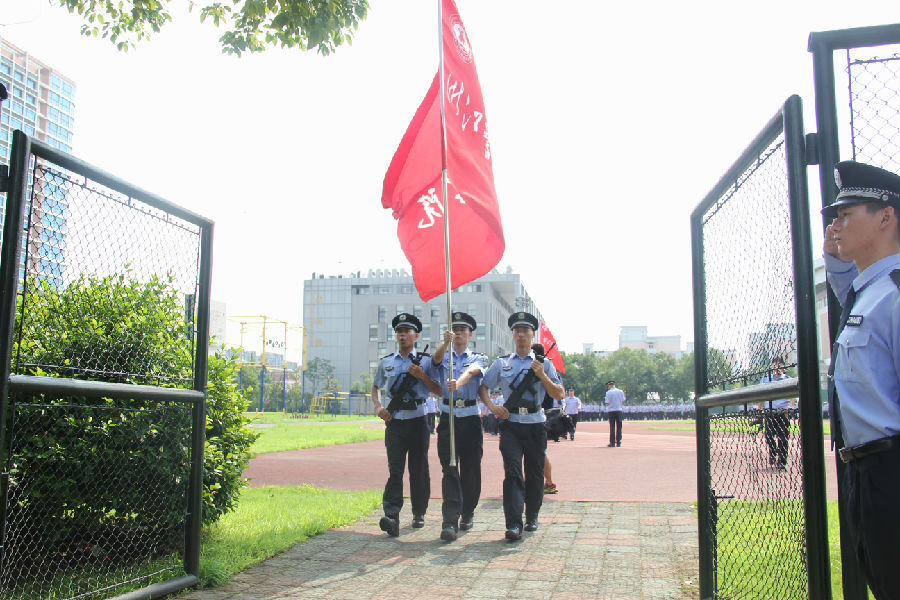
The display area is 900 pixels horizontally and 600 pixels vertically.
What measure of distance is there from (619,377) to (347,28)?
117 metres

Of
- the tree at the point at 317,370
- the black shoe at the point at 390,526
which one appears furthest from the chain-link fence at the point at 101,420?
the tree at the point at 317,370

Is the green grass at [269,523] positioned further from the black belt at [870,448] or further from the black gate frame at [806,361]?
the black belt at [870,448]

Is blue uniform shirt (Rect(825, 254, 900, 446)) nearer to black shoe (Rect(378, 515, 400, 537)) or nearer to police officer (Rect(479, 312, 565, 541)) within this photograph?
police officer (Rect(479, 312, 565, 541))

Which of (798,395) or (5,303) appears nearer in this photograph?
(798,395)

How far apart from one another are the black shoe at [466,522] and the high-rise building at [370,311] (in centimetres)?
9418

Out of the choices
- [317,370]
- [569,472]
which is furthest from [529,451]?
[317,370]

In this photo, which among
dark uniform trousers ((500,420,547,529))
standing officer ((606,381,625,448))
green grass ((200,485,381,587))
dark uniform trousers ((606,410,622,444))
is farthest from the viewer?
dark uniform trousers ((606,410,622,444))

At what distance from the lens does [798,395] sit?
3.06m

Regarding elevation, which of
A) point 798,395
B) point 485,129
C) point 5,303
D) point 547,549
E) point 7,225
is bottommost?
point 547,549

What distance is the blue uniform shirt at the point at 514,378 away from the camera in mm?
7062

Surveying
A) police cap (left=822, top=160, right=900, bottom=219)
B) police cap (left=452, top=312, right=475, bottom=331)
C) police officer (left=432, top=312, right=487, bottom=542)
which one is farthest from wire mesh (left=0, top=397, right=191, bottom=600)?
police cap (left=822, top=160, right=900, bottom=219)

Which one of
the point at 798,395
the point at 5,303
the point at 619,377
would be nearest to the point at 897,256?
the point at 798,395

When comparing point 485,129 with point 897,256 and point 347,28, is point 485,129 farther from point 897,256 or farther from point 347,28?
point 897,256

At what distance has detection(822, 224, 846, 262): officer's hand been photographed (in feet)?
9.25
